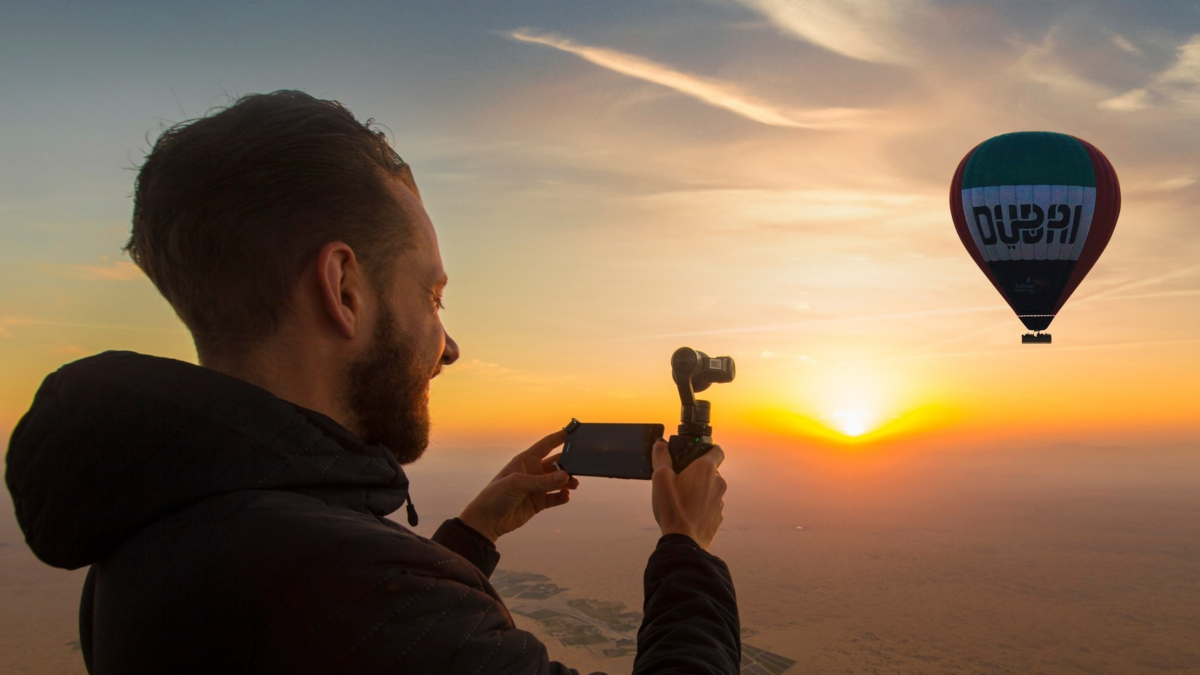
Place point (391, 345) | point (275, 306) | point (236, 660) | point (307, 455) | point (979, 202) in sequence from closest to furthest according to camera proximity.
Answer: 1. point (236, 660)
2. point (307, 455)
3. point (275, 306)
4. point (391, 345)
5. point (979, 202)

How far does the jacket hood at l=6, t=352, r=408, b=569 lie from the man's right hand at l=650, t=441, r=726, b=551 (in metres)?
1.15

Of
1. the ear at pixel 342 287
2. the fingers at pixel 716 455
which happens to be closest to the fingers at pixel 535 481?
the fingers at pixel 716 455

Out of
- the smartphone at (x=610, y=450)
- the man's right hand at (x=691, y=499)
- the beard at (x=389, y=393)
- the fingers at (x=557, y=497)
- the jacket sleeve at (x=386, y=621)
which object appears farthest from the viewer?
the fingers at (x=557, y=497)

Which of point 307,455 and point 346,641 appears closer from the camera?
point 346,641

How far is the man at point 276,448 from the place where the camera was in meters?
1.15

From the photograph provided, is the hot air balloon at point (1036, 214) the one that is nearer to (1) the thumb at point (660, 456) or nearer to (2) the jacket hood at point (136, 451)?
(1) the thumb at point (660, 456)

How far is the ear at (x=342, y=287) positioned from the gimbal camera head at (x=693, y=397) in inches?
49.6

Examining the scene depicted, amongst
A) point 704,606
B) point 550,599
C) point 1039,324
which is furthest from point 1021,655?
point 704,606

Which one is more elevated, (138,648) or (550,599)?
(138,648)

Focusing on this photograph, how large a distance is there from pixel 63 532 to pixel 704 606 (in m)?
1.35

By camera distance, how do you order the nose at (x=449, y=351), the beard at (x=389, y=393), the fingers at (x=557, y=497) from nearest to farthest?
the beard at (x=389, y=393)
the nose at (x=449, y=351)
the fingers at (x=557, y=497)

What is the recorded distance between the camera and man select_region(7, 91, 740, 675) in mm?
1146

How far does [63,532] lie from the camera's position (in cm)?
125

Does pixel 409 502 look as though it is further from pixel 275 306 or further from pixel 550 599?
pixel 550 599
